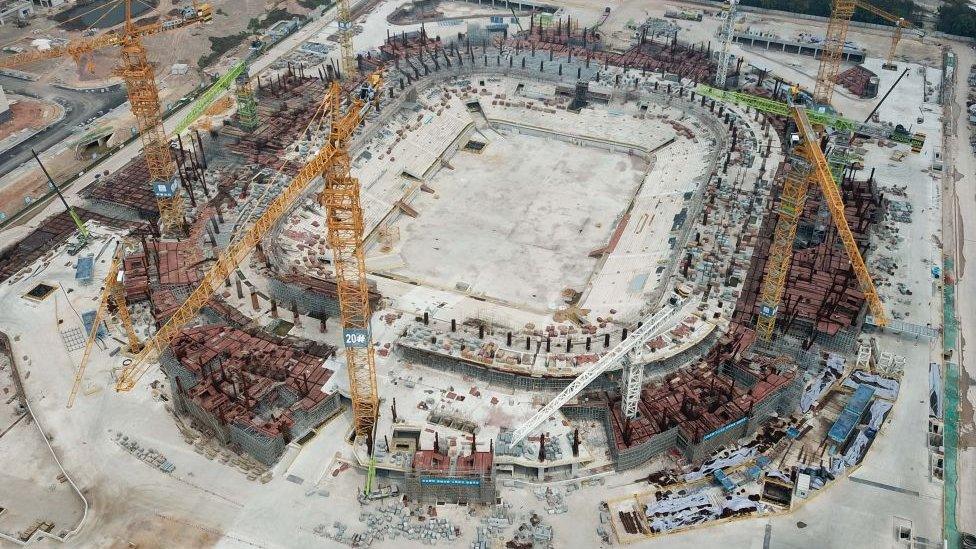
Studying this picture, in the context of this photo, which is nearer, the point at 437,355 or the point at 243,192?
the point at 437,355

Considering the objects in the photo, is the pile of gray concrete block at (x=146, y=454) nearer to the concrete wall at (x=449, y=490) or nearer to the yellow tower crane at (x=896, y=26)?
the concrete wall at (x=449, y=490)

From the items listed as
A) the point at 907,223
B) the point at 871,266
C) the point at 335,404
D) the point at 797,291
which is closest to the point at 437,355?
the point at 335,404

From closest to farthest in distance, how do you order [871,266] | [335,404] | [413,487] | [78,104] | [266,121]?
[413,487] → [335,404] → [871,266] → [266,121] → [78,104]

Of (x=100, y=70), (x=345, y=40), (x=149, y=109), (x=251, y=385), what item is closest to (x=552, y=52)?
(x=345, y=40)

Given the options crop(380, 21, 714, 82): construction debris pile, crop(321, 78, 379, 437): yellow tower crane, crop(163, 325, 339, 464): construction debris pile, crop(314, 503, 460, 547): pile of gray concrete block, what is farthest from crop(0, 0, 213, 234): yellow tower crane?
crop(314, 503, 460, 547): pile of gray concrete block

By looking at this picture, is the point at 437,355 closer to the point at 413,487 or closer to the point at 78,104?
the point at 413,487

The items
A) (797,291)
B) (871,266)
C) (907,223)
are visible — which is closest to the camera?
(797,291)

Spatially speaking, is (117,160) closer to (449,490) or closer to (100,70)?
(100,70)
